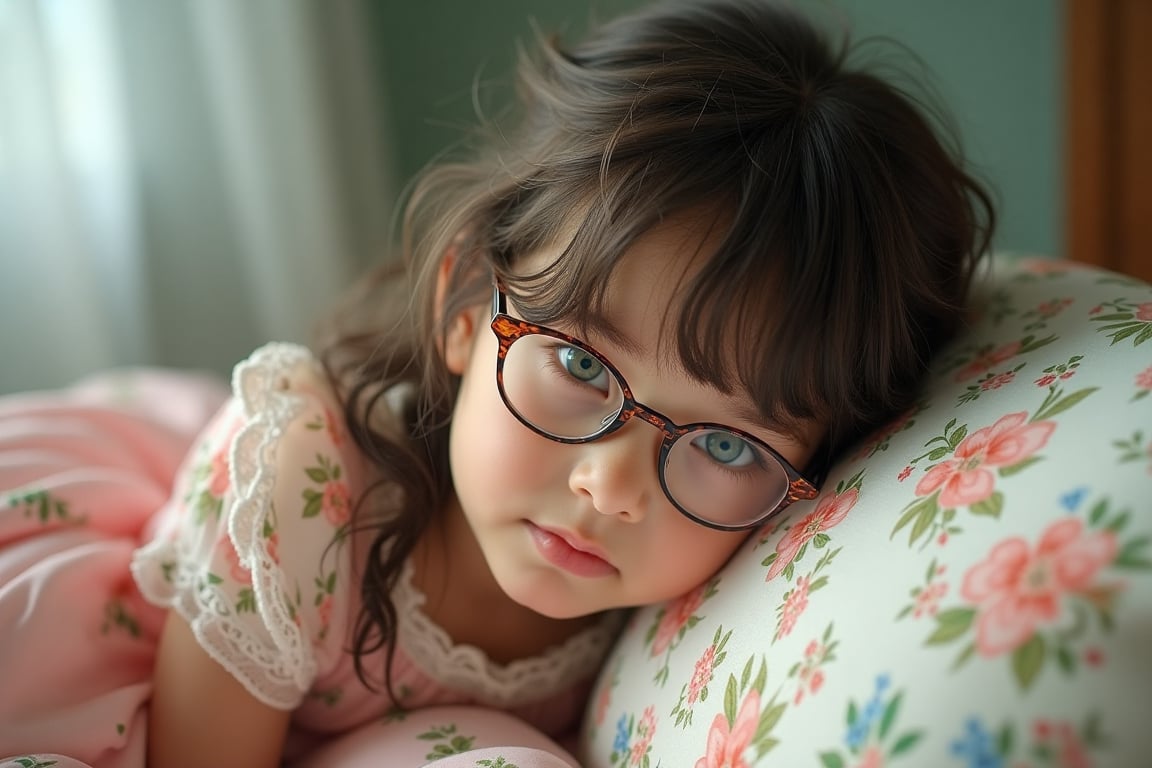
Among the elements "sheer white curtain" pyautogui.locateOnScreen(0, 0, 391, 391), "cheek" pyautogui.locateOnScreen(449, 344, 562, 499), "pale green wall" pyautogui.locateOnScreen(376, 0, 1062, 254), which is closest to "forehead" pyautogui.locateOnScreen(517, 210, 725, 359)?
"cheek" pyautogui.locateOnScreen(449, 344, 562, 499)

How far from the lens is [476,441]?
84 cm

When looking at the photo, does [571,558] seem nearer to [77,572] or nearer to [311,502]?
[311,502]

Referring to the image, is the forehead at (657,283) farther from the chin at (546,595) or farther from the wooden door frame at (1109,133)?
the wooden door frame at (1109,133)

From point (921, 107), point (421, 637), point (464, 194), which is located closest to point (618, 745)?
point (421, 637)

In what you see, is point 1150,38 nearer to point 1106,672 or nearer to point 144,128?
point 1106,672

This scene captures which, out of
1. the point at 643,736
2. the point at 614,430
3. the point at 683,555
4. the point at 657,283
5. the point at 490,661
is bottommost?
the point at 490,661

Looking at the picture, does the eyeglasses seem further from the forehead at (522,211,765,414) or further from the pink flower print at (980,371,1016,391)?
the pink flower print at (980,371,1016,391)

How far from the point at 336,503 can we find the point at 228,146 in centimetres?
102

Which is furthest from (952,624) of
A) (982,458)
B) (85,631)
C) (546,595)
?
(85,631)

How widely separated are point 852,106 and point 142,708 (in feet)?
2.52

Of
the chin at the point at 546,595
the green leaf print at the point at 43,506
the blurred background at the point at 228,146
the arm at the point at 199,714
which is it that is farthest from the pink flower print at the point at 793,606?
the blurred background at the point at 228,146

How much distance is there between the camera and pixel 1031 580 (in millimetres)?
538

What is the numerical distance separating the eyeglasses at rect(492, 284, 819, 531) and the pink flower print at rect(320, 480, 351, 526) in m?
0.20

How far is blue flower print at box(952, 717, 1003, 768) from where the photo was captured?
19.8 inches
